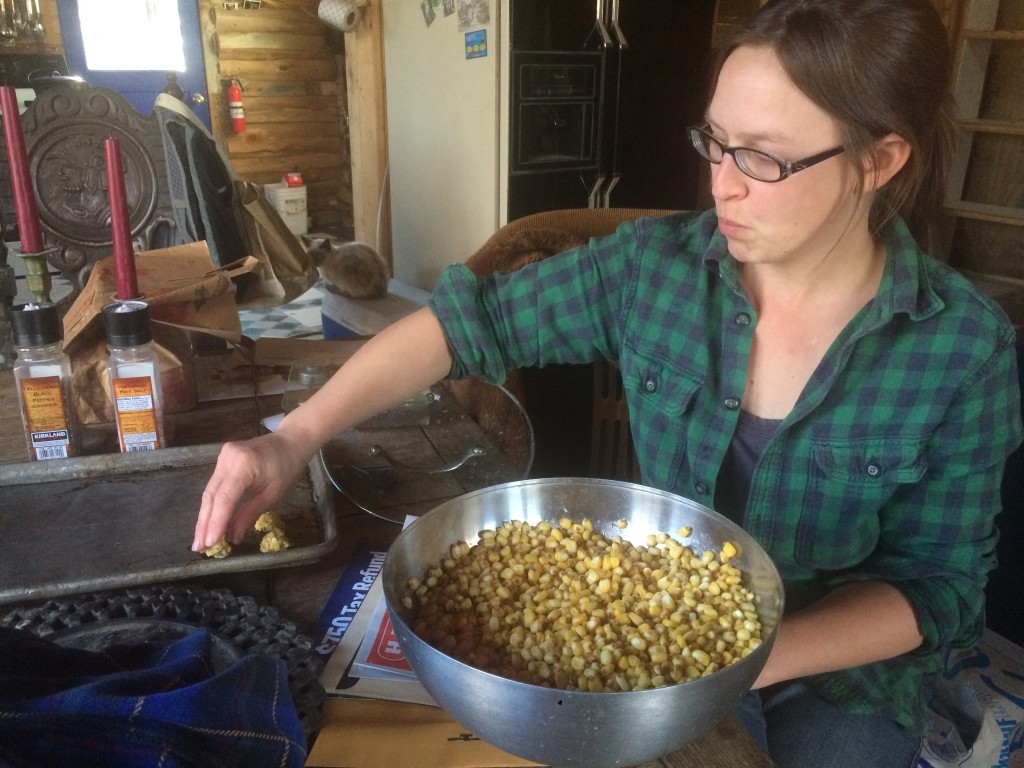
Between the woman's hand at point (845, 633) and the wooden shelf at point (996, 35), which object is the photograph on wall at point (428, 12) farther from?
the woman's hand at point (845, 633)

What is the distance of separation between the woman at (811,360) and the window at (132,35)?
558cm

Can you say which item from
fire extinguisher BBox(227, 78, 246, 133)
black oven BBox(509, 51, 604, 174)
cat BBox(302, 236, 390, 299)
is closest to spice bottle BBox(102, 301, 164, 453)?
cat BBox(302, 236, 390, 299)

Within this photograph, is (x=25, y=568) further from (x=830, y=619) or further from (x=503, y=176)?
(x=503, y=176)

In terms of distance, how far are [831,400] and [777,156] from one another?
30cm

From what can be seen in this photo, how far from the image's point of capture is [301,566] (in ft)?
2.85

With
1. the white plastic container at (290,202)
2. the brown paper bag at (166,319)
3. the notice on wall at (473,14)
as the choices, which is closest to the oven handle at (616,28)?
the notice on wall at (473,14)

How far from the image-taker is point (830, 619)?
2.79 ft

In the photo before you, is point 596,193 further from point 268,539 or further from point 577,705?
point 577,705

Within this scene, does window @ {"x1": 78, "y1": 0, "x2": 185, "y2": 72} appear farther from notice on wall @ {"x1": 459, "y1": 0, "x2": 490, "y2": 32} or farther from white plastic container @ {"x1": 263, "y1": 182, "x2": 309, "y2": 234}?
notice on wall @ {"x1": 459, "y1": 0, "x2": 490, "y2": 32}

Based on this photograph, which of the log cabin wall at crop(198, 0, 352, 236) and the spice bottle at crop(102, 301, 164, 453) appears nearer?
the spice bottle at crop(102, 301, 164, 453)

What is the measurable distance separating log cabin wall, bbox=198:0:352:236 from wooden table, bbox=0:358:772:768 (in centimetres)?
542

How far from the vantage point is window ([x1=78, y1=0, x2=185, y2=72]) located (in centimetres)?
550

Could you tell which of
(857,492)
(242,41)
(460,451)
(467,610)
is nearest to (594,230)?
(460,451)

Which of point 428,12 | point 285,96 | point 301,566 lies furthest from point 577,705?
point 285,96
